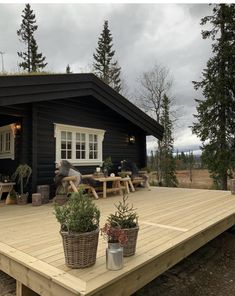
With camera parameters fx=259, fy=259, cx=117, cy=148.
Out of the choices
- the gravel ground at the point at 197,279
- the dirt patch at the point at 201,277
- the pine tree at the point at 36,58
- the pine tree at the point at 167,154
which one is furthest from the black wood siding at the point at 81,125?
the pine tree at the point at 36,58

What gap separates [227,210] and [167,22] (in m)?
7.64

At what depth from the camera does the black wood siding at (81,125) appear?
19.0ft

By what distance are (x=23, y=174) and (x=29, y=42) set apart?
18.0m

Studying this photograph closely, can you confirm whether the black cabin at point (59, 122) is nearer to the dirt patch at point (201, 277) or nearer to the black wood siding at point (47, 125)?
the black wood siding at point (47, 125)

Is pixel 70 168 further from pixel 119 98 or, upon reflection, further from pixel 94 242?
pixel 94 242

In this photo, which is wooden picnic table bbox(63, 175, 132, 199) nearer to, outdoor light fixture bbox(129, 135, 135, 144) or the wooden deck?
the wooden deck

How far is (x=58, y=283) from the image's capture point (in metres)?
1.92

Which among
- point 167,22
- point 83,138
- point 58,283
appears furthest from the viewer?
point 167,22

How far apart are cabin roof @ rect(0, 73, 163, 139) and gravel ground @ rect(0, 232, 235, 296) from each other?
9.71 ft

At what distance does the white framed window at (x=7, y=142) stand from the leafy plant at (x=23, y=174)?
60 centimetres

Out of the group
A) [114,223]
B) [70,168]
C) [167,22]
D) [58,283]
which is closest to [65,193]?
[70,168]

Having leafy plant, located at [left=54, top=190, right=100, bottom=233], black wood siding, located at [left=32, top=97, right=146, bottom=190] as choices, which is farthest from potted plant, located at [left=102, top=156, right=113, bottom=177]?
leafy plant, located at [left=54, top=190, right=100, bottom=233]

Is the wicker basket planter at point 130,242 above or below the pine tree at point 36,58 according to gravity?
below

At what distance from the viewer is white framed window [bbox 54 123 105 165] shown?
628cm
